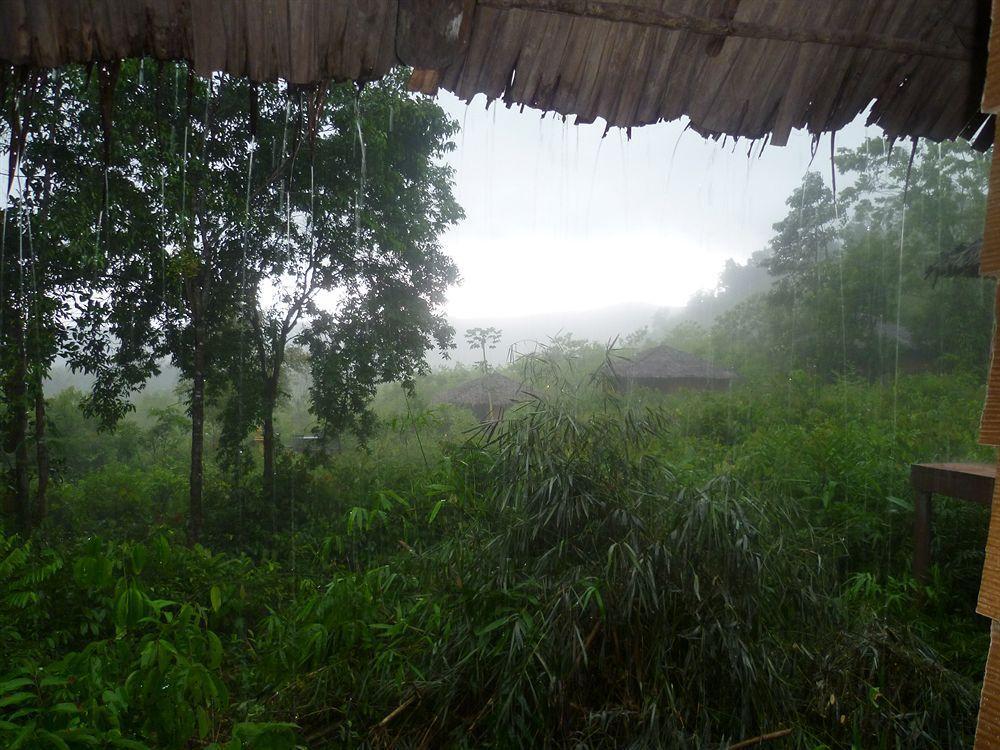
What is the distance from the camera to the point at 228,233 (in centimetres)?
623

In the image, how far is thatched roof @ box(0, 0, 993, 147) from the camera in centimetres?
91

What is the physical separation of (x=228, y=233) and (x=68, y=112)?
1.89m

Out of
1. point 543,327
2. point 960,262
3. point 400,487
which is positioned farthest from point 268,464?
point 960,262

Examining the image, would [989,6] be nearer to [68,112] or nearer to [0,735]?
[0,735]

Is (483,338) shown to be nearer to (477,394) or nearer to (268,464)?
(268,464)

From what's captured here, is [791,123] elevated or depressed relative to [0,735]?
elevated

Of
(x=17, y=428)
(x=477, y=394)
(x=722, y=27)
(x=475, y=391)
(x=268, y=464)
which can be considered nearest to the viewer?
(x=722, y=27)

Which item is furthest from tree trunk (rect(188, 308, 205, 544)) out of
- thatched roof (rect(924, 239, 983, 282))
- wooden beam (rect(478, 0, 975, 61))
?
thatched roof (rect(924, 239, 983, 282))

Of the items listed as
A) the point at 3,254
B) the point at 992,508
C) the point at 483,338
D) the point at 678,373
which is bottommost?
the point at 678,373

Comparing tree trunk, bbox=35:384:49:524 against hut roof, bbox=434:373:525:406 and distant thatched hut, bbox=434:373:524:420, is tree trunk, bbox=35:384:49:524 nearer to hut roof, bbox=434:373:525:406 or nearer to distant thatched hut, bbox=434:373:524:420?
distant thatched hut, bbox=434:373:524:420

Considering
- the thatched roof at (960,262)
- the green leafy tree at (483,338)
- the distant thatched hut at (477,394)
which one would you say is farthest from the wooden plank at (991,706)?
the distant thatched hut at (477,394)

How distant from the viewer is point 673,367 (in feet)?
36.6

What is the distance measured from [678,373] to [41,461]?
8716 mm

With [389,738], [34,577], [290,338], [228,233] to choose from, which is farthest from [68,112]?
[389,738]
